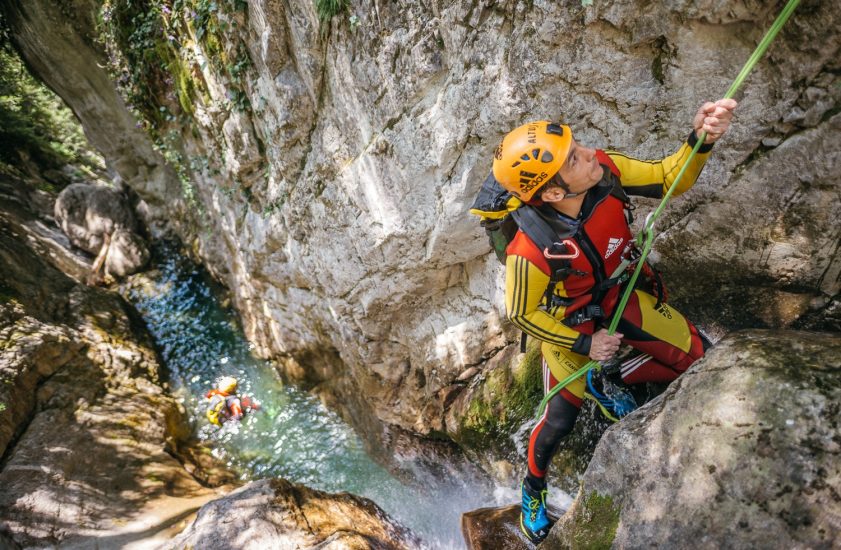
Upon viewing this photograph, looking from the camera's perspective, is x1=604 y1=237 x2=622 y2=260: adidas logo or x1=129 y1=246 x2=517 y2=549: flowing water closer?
x1=604 y1=237 x2=622 y2=260: adidas logo

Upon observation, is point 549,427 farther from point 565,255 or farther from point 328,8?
point 328,8

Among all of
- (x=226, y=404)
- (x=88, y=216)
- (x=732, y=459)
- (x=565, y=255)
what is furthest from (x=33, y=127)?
(x=732, y=459)

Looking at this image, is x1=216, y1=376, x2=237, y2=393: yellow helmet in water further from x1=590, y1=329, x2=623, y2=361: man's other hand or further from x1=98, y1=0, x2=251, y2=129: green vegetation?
x1=590, y1=329, x2=623, y2=361: man's other hand

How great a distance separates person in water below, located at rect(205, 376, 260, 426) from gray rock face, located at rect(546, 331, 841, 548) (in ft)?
25.9

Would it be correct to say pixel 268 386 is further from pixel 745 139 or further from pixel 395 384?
pixel 745 139

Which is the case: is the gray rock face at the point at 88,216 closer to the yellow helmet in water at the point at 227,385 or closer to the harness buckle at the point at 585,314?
the yellow helmet in water at the point at 227,385

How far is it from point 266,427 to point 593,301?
7.71m

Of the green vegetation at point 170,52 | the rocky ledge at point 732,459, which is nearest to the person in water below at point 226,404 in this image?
the green vegetation at point 170,52

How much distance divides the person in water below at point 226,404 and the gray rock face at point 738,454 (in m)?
7.90

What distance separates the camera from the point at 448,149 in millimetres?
4355

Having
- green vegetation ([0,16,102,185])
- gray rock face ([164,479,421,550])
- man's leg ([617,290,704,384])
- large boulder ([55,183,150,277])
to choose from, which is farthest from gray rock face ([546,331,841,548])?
green vegetation ([0,16,102,185])

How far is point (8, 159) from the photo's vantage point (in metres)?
15.0

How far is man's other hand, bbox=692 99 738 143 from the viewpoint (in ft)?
8.41

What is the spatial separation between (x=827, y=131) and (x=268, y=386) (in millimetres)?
9679
